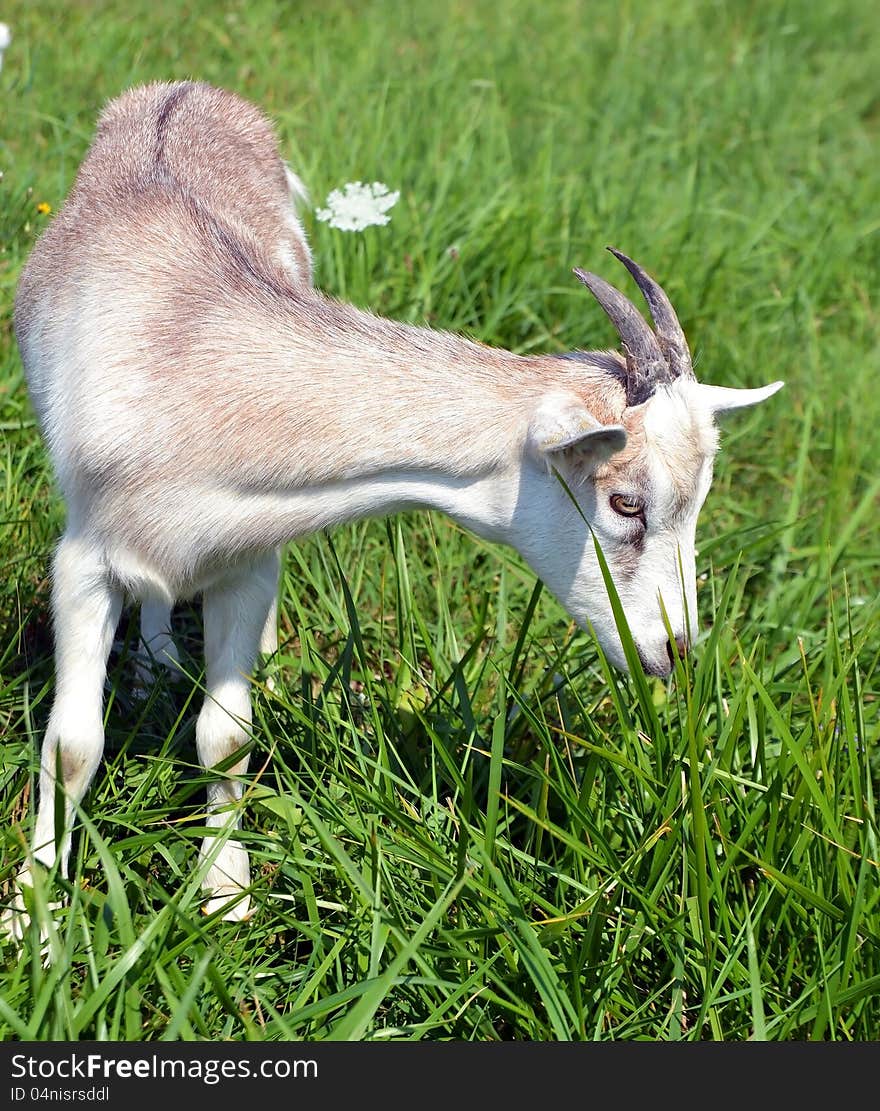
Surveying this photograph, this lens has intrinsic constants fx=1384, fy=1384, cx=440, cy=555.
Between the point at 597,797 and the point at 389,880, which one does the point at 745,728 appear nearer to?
the point at 597,797

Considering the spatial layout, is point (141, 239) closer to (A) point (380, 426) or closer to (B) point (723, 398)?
(A) point (380, 426)

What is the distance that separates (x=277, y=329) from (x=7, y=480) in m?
1.24

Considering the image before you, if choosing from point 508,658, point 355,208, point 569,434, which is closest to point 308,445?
point 569,434

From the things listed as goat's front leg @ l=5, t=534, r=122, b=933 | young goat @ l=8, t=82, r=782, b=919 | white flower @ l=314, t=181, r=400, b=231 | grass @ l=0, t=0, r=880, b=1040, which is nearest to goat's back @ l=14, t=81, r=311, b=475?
young goat @ l=8, t=82, r=782, b=919

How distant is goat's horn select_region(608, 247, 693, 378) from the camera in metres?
3.03

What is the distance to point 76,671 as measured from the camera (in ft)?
10.7

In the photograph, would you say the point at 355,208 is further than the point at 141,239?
Yes

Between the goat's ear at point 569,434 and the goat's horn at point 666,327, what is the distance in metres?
0.24

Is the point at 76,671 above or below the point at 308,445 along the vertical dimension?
below

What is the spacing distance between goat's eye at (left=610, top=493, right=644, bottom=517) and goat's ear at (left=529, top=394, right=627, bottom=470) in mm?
89

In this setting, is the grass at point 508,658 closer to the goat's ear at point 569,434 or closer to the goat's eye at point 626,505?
the goat's eye at point 626,505

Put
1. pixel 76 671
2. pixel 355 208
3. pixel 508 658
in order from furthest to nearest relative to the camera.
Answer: pixel 355 208
pixel 508 658
pixel 76 671

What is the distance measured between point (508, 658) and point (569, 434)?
1.31m

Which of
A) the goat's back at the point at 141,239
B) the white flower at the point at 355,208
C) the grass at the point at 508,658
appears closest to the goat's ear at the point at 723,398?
Result: the grass at the point at 508,658
